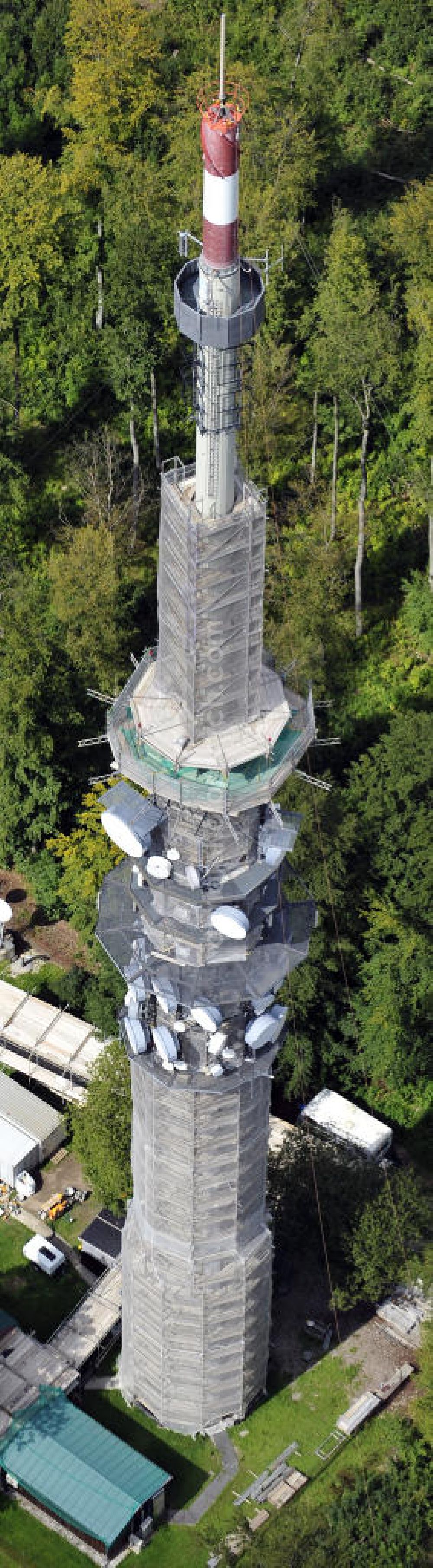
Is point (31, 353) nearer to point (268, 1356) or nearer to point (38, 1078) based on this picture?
point (38, 1078)

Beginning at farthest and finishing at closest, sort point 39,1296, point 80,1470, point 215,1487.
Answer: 1. point 39,1296
2. point 215,1487
3. point 80,1470

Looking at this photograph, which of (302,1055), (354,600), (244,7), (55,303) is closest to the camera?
(302,1055)

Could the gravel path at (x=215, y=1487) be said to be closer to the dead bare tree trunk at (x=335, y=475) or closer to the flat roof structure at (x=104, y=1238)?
the flat roof structure at (x=104, y=1238)

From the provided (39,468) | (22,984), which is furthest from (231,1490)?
(39,468)

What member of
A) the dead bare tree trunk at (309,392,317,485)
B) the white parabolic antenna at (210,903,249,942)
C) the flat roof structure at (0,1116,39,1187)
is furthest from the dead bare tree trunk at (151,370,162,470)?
the white parabolic antenna at (210,903,249,942)

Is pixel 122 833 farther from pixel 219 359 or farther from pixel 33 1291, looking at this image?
pixel 33 1291

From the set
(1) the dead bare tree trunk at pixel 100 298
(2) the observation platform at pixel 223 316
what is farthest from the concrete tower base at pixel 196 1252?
(1) the dead bare tree trunk at pixel 100 298

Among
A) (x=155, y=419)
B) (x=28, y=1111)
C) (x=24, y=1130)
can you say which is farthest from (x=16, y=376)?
(x=24, y=1130)
